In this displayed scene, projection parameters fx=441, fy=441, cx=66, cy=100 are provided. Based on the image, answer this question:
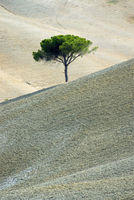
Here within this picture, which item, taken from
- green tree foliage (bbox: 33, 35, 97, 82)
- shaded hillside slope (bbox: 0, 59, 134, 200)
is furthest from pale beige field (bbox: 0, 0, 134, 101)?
shaded hillside slope (bbox: 0, 59, 134, 200)

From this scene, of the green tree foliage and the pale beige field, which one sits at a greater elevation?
the green tree foliage

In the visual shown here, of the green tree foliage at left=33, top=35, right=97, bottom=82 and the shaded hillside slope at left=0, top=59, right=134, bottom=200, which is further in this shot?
the green tree foliage at left=33, top=35, right=97, bottom=82

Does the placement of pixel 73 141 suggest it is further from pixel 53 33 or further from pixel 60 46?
pixel 53 33

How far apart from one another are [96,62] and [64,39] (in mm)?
18294

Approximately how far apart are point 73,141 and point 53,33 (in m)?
42.7

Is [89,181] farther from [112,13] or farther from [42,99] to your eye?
[112,13]

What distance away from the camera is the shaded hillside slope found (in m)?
14.7

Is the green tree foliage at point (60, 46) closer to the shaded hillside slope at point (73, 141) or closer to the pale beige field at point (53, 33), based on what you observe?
the pale beige field at point (53, 33)

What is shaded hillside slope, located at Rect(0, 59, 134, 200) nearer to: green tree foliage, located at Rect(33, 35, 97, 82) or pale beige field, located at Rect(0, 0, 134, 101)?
green tree foliage, located at Rect(33, 35, 97, 82)

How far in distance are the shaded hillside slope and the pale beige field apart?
13458 millimetres

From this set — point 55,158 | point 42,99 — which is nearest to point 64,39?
point 42,99

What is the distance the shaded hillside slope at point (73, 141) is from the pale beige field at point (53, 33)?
13458 mm

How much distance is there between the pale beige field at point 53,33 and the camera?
153ft

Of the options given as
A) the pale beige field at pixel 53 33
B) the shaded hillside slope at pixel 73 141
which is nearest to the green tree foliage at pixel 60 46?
the pale beige field at pixel 53 33
